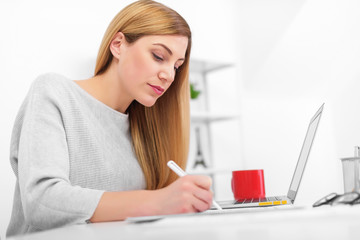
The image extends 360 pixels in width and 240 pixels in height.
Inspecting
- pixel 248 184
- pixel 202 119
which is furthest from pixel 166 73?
pixel 202 119

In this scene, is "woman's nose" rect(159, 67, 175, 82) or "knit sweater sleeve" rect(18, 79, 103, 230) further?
"woman's nose" rect(159, 67, 175, 82)

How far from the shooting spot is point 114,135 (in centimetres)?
143

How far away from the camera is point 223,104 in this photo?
11.9ft

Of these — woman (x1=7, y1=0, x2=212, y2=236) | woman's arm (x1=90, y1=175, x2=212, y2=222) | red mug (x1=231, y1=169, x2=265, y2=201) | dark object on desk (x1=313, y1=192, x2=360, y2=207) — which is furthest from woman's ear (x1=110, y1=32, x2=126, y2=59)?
dark object on desk (x1=313, y1=192, x2=360, y2=207)

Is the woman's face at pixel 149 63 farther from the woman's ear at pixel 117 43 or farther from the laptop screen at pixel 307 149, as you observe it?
the laptop screen at pixel 307 149

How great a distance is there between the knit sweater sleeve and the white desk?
24 centimetres

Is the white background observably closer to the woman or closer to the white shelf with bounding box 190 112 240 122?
the white shelf with bounding box 190 112 240 122

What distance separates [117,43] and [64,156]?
52cm

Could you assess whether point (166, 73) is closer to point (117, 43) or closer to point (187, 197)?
point (117, 43)

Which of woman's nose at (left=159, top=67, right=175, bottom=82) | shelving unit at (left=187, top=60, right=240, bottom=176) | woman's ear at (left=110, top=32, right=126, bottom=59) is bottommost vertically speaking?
shelving unit at (left=187, top=60, right=240, bottom=176)

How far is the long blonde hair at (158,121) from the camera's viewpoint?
4.57 feet

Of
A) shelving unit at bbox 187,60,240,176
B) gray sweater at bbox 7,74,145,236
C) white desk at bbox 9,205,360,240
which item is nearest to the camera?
white desk at bbox 9,205,360,240

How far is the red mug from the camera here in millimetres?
1308

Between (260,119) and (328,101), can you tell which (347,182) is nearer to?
(260,119)
